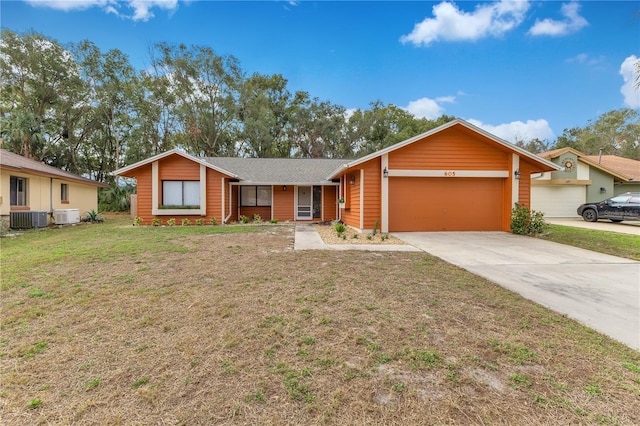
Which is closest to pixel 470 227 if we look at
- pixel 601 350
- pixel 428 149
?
pixel 428 149

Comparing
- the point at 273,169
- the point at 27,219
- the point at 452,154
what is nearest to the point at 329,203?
the point at 273,169

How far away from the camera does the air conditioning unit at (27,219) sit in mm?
11445

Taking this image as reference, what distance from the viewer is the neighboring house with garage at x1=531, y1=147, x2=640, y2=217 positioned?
17.0 m

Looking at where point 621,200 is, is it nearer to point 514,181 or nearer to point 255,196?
point 514,181

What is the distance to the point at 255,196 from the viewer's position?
16.3m

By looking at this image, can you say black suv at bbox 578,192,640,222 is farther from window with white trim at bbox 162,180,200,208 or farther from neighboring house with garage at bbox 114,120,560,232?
window with white trim at bbox 162,180,200,208

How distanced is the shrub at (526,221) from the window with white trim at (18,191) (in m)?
19.8

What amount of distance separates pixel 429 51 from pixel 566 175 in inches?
447

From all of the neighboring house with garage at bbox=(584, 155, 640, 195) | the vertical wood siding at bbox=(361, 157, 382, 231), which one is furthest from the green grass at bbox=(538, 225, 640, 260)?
Result: the neighboring house with garage at bbox=(584, 155, 640, 195)

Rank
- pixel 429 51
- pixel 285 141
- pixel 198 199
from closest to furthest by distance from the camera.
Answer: pixel 198 199, pixel 429 51, pixel 285 141

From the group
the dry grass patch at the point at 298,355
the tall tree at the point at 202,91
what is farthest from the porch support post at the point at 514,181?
the tall tree at the point at 202,91

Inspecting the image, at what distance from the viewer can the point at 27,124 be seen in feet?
67.8

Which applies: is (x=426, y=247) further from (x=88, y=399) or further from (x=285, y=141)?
(x=285, y=141)

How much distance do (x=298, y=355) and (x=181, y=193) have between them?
42.6ft
